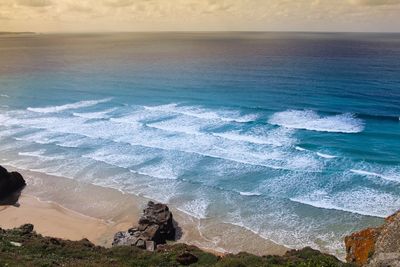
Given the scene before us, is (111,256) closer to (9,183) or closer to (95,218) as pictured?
(95,218)

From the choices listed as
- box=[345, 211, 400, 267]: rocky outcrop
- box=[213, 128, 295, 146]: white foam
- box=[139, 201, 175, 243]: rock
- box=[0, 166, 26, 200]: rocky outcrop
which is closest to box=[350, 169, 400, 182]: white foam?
box=[213, 128, 295, 146]: white foam

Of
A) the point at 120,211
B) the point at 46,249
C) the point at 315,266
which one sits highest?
the point at 315,266

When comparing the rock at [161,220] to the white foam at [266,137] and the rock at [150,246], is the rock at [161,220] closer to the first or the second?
the rock at [150,246]

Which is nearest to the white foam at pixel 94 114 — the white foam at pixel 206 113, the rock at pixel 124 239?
the white foam at pixel 206 113

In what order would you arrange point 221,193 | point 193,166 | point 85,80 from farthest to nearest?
point 85,80 < point 193,166 < point 221,193

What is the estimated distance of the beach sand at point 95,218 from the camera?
29.4 metres

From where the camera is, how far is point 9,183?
3850 centimetres

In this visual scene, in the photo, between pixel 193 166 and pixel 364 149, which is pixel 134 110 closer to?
pixel 193 166

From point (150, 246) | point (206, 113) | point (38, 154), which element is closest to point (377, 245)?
point (150, 246)

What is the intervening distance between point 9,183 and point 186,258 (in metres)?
23.8

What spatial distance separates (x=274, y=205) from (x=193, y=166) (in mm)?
11217

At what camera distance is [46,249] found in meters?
24.5

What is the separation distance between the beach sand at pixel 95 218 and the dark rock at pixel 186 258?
4379 mm

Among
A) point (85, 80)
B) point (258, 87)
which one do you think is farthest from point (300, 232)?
point (85, 80)
